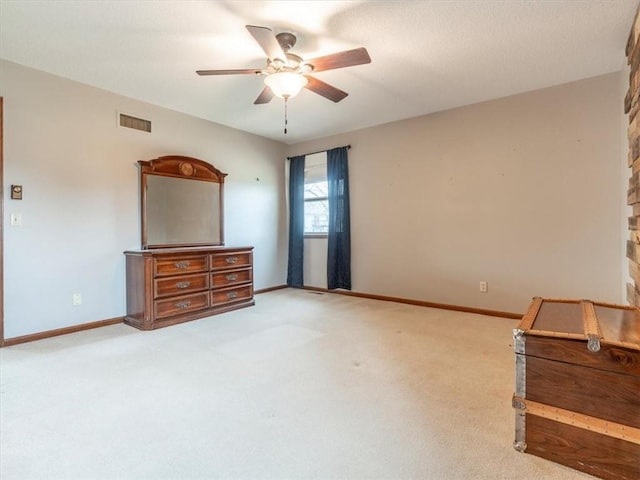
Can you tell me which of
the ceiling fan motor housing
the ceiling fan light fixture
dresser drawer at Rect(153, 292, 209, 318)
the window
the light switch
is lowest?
dresser drawer at Rect(153, 292, 209, 318)

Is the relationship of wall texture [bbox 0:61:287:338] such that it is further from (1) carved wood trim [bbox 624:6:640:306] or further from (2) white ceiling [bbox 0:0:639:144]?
(1) carved wood trim [bbox 624:6:640:306]

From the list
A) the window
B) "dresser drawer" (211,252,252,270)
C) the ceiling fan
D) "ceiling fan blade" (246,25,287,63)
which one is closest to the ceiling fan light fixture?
the ceiling fan

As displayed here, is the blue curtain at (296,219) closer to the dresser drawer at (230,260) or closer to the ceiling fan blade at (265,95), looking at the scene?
the dresser drawer at (230,260)

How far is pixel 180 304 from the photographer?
3.64 meters

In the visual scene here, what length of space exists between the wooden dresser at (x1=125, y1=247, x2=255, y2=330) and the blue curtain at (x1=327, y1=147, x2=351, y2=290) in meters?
1.38

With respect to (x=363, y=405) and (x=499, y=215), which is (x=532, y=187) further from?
(x=363, y=405)

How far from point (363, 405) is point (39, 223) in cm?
332

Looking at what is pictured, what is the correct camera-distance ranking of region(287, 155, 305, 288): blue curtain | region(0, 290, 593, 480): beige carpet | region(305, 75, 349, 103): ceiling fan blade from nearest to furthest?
region(0, 290, 593, 480): beige carpet < region(305, 75, 349, 103): ceiling fan blade < region(287, 155, 305, 288): blue curtain

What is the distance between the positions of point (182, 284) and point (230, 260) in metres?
0.68

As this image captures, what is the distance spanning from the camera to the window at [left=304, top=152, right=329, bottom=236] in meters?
5.35

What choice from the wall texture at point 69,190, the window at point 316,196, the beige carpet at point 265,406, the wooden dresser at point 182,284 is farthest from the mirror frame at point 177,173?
the window at point 316,196

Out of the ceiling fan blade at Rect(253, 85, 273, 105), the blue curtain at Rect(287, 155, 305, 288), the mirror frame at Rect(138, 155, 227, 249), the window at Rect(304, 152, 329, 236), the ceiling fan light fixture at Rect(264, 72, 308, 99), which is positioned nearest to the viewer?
the ceiling fan light fixture at Rect(264, 72, 308, 99)

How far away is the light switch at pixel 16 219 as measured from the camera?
297 centimetres

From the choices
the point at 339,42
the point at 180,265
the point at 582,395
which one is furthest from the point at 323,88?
the point at 582,395
